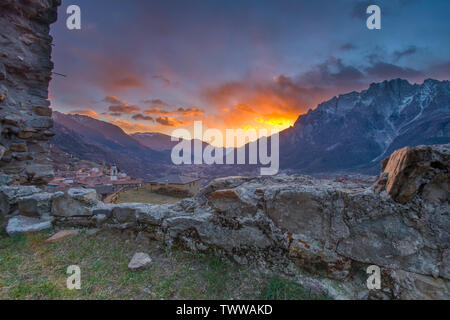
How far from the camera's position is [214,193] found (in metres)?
3.32

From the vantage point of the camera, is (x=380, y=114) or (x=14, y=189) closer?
(x=14, y=189)

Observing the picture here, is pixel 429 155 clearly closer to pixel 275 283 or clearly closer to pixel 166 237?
pixel 275 283

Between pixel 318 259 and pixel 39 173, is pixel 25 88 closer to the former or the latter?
pixel 39 173

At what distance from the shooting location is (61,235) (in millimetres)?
3670

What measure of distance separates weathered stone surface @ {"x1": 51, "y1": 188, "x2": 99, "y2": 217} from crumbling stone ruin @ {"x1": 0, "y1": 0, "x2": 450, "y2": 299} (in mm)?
20

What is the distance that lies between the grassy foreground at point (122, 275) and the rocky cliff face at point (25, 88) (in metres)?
3.38

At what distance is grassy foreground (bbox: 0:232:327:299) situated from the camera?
238 cm

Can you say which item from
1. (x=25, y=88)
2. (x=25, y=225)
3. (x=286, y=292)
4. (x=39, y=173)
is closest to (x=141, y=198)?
(x=39, y=173)

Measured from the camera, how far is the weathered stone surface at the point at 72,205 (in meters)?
4.07

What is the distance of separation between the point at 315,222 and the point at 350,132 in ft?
411

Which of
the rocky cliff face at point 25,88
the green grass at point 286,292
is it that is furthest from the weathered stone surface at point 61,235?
the green grass at point 286,292

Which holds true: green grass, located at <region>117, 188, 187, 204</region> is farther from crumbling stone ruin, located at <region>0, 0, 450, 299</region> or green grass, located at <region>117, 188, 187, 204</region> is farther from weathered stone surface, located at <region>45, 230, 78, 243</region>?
weathered stone surface, located at <region>45, 230, 78, 243</region>
